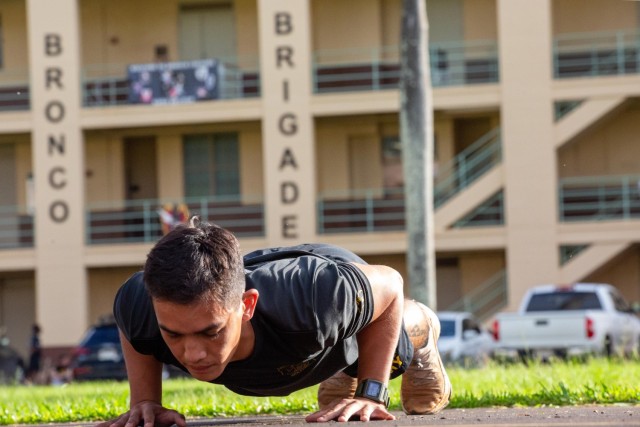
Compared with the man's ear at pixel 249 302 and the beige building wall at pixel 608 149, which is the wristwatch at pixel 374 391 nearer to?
the man's ear at pixel 249 302

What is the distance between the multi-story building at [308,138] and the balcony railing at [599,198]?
0.22ft

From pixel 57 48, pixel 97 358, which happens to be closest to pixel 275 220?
pixel 57 48

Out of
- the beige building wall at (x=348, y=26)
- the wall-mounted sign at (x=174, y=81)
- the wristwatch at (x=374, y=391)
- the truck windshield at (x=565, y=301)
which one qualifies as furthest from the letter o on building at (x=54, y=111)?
the wristwatch at (x=374, y=391)

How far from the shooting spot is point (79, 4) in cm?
3566

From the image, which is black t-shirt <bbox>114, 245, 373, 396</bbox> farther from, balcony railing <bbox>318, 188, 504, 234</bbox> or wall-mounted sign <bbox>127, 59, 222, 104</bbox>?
wall-mounted sign <bbox>127, 59, 222, 104</bbox>

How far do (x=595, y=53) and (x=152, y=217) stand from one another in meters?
11.9

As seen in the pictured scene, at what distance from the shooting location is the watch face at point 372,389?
530 cm

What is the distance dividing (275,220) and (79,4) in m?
8.05

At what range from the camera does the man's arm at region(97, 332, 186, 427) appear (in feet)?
17.8

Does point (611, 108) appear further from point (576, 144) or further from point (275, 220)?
point (275, 220)

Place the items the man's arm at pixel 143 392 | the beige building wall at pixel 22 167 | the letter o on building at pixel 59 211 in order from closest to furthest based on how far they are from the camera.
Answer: the man's arm at pixel 143 392, the letter o on building at pixel 59 211, the beige building wall at pixel 22 167

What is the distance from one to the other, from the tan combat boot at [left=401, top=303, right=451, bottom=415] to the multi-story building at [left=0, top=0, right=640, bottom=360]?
25381 millimetres

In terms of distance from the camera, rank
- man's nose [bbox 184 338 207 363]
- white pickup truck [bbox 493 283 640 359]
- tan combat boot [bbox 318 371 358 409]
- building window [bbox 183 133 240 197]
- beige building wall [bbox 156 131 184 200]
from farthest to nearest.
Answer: building window [bbox 183 133 240 197], beige building wall [bbox 156 131 184 200], white pickup truck [bbox 493 283 640 359], tan combat boot [bbox 318 371 358 409], man's nose [bbox 184 338 207 363]

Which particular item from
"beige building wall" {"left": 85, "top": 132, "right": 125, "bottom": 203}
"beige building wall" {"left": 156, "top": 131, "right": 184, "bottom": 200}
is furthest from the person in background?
"beige building wall" {"left": 156, "top": 131, "right": 184, "bottom": 200}
